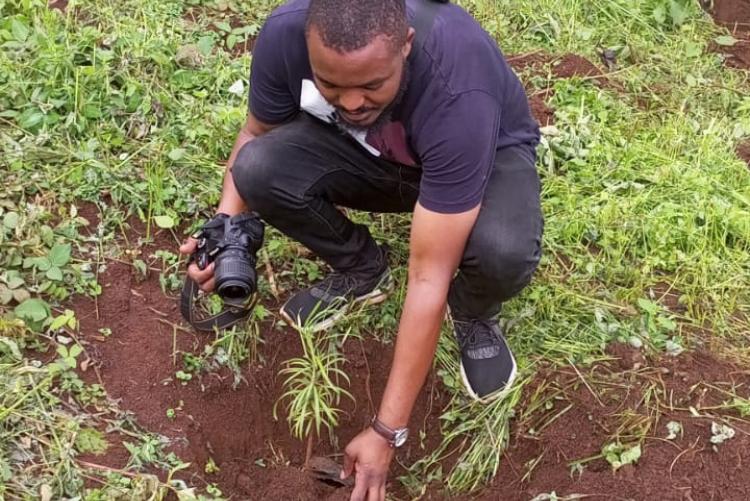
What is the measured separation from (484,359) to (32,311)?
1306 millimetres

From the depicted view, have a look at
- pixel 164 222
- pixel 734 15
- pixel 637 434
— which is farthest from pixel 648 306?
pixel 734 15

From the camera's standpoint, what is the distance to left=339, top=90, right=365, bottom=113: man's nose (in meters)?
1.92

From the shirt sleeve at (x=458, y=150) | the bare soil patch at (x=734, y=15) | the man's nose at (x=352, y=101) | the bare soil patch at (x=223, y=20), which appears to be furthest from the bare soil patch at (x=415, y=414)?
the bare soil patch at (x=734, y=15)

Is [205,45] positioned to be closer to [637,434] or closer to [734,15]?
[637,434]

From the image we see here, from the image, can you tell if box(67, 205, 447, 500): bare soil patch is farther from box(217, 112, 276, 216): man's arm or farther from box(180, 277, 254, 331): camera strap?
box(217, 112, 276, 216): man's arm

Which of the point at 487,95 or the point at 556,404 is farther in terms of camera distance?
the point at 556,404

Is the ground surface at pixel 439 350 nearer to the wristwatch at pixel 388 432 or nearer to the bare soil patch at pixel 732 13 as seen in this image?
the wristwatch at pixel 388 432

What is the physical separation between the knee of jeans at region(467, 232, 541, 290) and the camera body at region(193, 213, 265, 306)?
577 mm

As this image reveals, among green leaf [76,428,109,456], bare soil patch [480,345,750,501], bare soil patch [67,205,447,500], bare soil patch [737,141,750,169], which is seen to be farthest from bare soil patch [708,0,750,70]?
green leaf [76,428,109,456]

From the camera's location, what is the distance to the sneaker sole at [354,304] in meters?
2.66

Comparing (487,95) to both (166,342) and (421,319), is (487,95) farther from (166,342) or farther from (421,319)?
(166,342)

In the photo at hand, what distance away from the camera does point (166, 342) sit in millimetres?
2596

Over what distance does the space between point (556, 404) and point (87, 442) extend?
1289 mm

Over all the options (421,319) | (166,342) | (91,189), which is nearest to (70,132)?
(91,189)
